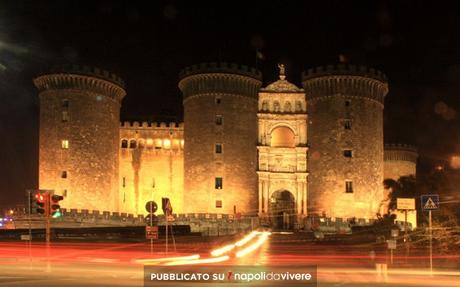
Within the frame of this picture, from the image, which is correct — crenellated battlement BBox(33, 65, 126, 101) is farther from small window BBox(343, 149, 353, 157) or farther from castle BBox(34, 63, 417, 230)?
small window BBox(343, 149, 353, 157)

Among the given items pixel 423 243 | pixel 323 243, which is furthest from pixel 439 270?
pixel 323 243

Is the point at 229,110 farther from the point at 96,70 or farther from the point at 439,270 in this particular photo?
the point at 439,270

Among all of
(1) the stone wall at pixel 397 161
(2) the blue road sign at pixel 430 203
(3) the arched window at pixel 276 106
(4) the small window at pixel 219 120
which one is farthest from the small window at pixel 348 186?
(2) the blue road sign at pixel 430 203

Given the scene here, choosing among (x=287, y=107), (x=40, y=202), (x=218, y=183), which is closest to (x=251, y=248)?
(x=40, y=202)

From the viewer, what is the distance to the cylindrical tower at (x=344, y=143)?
6825 centimetres

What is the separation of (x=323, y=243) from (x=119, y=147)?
105 ft

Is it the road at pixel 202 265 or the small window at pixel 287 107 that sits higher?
the small window at pixel 287 107

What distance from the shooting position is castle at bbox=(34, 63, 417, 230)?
2662 inches

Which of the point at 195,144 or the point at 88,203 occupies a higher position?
the point at 195,144

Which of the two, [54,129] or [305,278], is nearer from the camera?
[305,278]

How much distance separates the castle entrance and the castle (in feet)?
0.38

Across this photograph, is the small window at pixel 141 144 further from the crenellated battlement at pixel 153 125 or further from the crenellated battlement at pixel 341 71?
the crenellated battlement at pixel 341 71

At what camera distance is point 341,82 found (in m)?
69.6

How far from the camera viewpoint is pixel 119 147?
73.7m
